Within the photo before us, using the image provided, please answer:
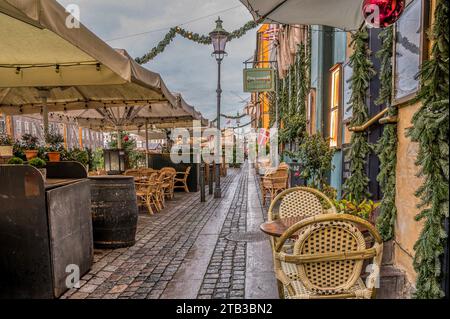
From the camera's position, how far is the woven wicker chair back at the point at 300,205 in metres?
3.45

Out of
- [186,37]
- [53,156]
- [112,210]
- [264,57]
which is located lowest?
[112,210]

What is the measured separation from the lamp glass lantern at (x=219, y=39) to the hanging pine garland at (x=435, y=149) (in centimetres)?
785

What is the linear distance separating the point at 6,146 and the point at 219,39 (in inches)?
268

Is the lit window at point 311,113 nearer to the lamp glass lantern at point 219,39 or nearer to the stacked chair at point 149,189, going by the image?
the lamp glass lantern at point 219,39

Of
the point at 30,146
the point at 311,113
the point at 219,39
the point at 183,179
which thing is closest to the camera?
the point at 30,146

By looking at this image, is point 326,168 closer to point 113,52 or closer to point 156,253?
point 156,253

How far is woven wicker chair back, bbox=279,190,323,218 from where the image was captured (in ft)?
11.3

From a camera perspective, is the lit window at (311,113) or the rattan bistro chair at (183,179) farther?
the rattan bistro chair at (183,179)

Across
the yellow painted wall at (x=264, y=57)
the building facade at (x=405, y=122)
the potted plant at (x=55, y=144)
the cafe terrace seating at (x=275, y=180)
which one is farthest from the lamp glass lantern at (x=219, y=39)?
the yellow painted wall at (x=264, y=57)

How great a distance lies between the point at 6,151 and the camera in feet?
13.7

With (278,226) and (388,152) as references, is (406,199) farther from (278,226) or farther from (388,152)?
(278,226)

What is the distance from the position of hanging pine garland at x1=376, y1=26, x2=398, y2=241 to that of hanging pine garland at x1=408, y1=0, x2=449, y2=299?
90 cm

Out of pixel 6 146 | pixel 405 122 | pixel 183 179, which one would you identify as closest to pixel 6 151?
pixel 6 146

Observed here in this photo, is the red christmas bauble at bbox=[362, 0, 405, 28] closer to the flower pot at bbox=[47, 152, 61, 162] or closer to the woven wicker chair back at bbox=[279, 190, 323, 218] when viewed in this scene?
the woven wicker chair back at bbox=[279, 190, 323, 218]
